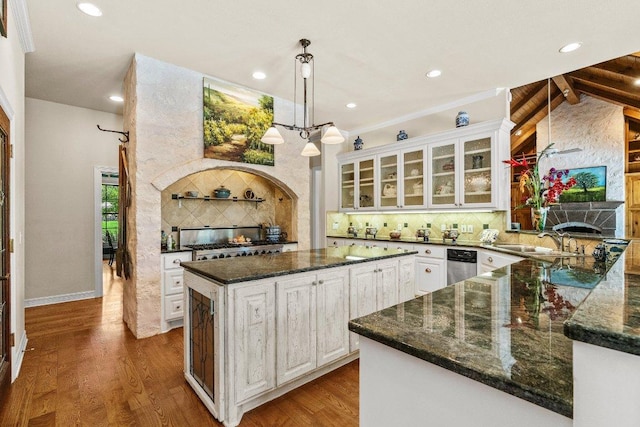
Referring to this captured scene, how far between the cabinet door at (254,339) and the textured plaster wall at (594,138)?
8.04m

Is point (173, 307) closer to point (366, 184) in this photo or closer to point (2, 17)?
point (2, 17)

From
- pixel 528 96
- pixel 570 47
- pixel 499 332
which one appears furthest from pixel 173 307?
pixel 528 96

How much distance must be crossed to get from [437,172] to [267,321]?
3639 millimetres

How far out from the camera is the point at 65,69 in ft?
11.6

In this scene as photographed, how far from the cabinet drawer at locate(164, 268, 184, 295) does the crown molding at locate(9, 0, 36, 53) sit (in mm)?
2513

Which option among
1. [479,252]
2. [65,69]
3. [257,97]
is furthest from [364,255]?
[65,69]

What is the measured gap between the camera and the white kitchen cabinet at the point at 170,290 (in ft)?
11.3

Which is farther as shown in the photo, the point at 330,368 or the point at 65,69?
the point at 65,69

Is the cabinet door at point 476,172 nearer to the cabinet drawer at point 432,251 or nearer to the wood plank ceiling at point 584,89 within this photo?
the cabinet drawer at point 432,251

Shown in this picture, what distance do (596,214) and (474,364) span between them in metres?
8.54

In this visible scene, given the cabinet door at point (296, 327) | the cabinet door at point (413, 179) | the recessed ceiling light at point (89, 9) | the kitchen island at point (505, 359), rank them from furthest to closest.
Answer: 1. the cabinet door at point (413, 179)
2. the recessed ceiling light at point (89, 9)
3. the cabinet door at point (296, 327)
4. the kitchen island at point (505, 359)

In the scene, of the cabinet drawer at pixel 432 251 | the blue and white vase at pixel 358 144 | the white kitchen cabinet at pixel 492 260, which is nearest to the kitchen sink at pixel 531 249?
the white kitchen cabinet at pixel 492 260

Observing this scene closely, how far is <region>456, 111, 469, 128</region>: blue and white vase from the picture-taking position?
4.33 meters

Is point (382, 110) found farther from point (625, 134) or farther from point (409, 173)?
point (625, 134)
